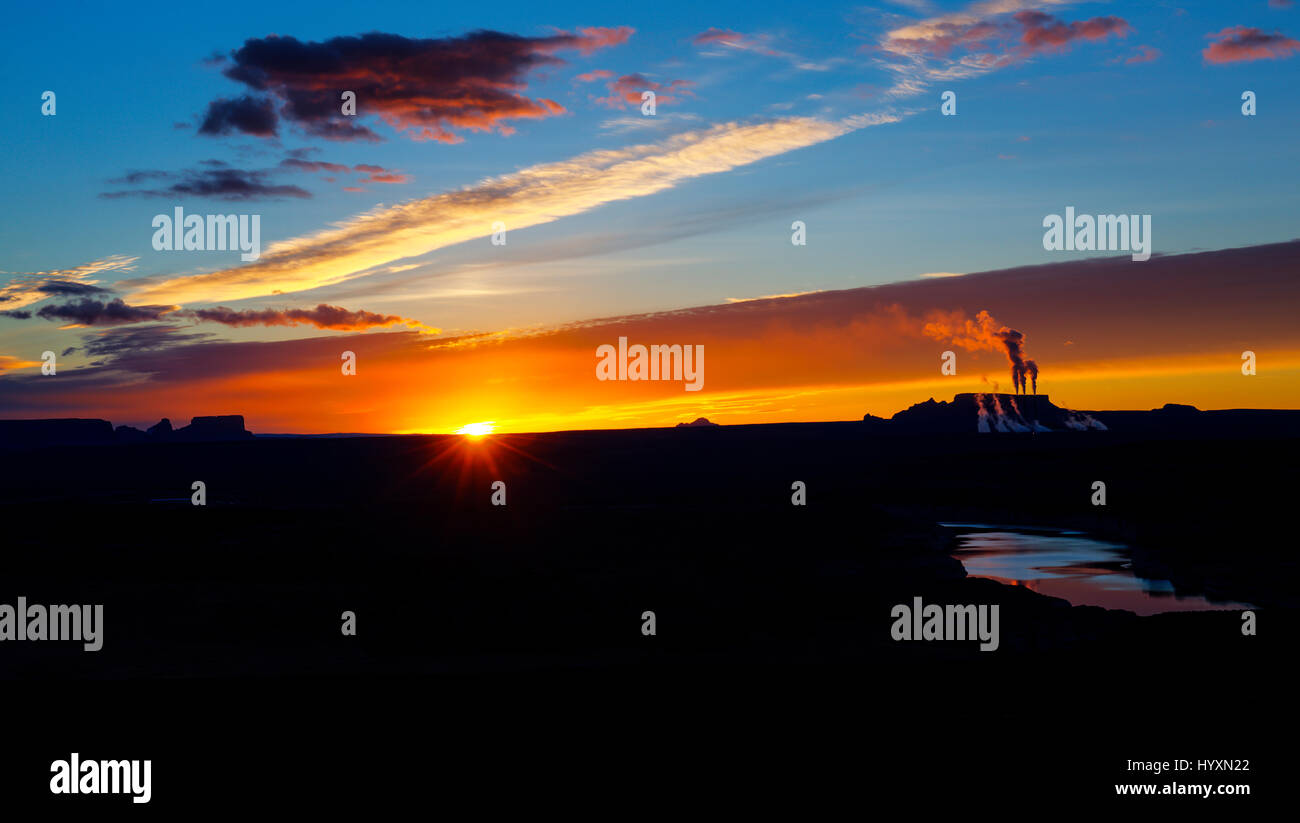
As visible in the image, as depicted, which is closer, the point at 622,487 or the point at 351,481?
the point at 622,487

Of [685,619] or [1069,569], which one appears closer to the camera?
[685,619]

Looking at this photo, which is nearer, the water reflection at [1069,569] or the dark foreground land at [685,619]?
the dark foreground land at [685,619]

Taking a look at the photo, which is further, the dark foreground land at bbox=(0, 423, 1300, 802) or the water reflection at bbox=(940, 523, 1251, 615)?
the water reflection at bbox=(940, 523, 1251, 615)

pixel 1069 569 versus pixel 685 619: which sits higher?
pixel 685 619

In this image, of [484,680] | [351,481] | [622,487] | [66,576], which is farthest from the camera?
[351,481]

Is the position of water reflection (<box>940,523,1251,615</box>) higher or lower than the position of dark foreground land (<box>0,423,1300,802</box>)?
lower

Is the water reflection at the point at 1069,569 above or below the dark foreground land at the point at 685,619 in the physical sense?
below
